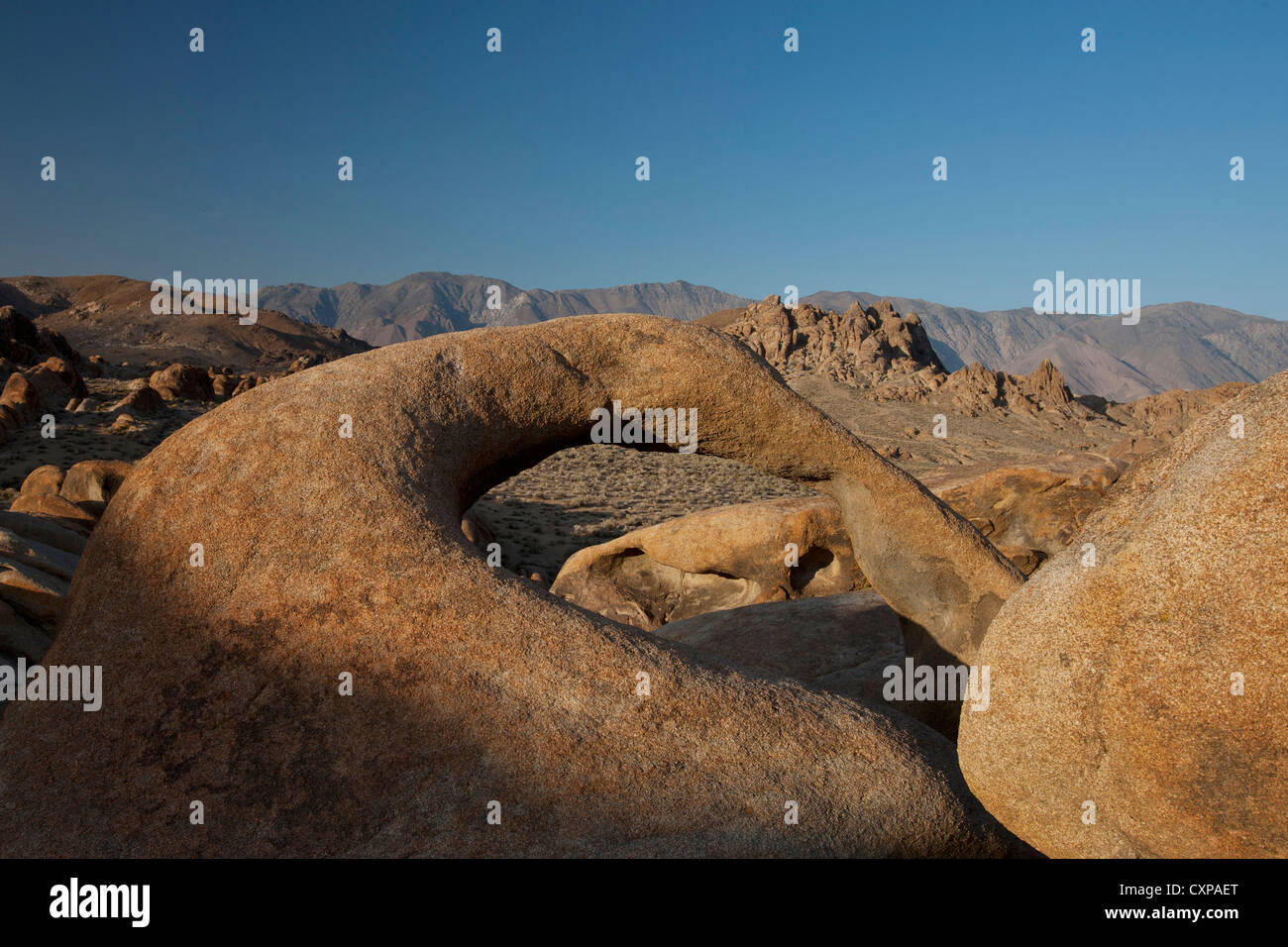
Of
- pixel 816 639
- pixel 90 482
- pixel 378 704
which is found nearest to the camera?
pixel 378 704

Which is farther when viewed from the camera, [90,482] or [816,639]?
[90,482]

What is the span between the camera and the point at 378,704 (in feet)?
11.3

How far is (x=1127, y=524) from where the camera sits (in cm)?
294

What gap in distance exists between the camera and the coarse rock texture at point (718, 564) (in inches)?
369

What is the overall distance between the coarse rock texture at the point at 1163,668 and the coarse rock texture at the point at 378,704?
910 millimetres

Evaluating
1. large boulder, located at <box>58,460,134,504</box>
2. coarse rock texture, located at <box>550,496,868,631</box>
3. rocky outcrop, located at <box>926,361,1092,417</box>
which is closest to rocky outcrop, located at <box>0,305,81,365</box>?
large boulder, located at <box>58,460,134,504</box>

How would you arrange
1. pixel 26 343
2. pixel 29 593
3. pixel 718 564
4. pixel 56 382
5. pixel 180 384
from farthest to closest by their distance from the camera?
pixel 26 343 → pixel 180 384 → pixel 56 382 → pixel 718 564 → pixel 29 593

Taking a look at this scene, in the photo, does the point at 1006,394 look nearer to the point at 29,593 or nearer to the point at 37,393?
the point at 37,393

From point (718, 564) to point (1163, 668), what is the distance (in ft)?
24.0

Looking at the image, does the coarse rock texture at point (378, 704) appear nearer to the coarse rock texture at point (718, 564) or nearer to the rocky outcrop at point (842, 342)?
the coarse rock texture at point (718, 564)

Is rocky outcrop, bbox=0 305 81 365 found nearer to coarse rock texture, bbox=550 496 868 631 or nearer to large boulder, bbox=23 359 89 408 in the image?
large boulder, bbox=23 359 89 408

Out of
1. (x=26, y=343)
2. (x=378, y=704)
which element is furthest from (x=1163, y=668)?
(x=26, y=343)
